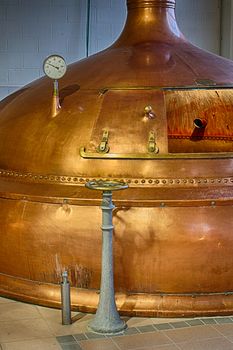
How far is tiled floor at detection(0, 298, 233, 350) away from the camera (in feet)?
12.5

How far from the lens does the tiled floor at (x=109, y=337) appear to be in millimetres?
3799

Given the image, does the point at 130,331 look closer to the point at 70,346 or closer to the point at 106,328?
the point at 106,328

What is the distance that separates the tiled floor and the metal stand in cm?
7

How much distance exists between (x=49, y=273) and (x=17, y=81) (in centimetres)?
369

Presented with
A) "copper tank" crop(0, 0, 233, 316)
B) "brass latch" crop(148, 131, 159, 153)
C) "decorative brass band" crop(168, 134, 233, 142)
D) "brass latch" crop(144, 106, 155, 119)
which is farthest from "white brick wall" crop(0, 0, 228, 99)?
"brass latch" crop(148, 131, 159, 153)

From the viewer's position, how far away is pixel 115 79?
4.82 meters

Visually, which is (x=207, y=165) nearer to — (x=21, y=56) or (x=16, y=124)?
(x=16, y=124)

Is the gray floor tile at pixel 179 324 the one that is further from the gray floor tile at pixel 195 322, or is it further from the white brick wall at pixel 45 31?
the white brick wall at pixel 45 31

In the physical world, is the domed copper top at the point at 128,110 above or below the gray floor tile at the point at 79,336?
above

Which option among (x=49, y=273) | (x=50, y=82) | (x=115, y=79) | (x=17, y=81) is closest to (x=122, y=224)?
(x=49, y=273)

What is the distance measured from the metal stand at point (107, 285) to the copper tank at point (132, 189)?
24cm

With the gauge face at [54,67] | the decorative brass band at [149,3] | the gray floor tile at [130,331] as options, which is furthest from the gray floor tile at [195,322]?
the decorative brass band at [149,3]

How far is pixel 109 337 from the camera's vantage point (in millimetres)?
3928

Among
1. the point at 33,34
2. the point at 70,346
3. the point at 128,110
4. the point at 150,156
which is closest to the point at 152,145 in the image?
the point at 150,156
